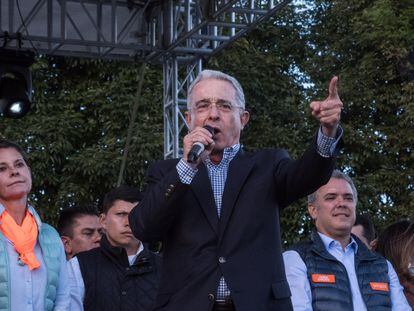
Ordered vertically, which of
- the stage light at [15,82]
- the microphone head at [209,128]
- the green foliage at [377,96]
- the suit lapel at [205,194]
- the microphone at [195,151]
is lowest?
the suit lapel at [205,194]

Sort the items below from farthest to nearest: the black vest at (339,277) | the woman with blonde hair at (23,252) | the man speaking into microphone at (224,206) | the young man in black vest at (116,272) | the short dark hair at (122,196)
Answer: the short dark hair at (122,196) < the young man in black vest at (116,272) < the black vest at (339,277) < the woman with blonde hair at (23,252) < the man speaking into microphone at (224,206)


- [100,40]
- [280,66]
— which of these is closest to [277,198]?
[100,40]

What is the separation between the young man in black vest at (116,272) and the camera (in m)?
5.36

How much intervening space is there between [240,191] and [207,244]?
235mm

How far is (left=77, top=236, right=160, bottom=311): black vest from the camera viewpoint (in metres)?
5.36

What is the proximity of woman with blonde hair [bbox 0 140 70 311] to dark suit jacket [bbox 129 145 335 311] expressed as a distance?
117 centimetres

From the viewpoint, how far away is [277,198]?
3.37 meters

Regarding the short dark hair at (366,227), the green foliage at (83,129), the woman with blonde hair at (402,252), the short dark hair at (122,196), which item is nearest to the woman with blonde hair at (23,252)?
the short dark hair at (122,196)

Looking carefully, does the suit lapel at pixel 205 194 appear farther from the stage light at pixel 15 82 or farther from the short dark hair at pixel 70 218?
the stage light at pixel 15 82

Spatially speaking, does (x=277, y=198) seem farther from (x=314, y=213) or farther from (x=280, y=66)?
(x=280, y=66)

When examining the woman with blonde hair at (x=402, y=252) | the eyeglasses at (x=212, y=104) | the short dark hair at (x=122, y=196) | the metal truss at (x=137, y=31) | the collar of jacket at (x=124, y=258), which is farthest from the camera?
the metal truss at (x=137, y=31)

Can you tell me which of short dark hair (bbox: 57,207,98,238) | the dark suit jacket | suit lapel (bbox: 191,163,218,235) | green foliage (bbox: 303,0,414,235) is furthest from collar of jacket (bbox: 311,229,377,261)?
green foliage (bbox: 303,0,414,235)

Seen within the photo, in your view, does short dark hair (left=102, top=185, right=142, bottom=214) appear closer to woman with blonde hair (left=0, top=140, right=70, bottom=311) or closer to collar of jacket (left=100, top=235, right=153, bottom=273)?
collar of jacket (left=100, top=235, right=153, bottom=273)

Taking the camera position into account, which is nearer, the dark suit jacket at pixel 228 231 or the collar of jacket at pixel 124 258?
the dark suit jacket at pixel 228 231
